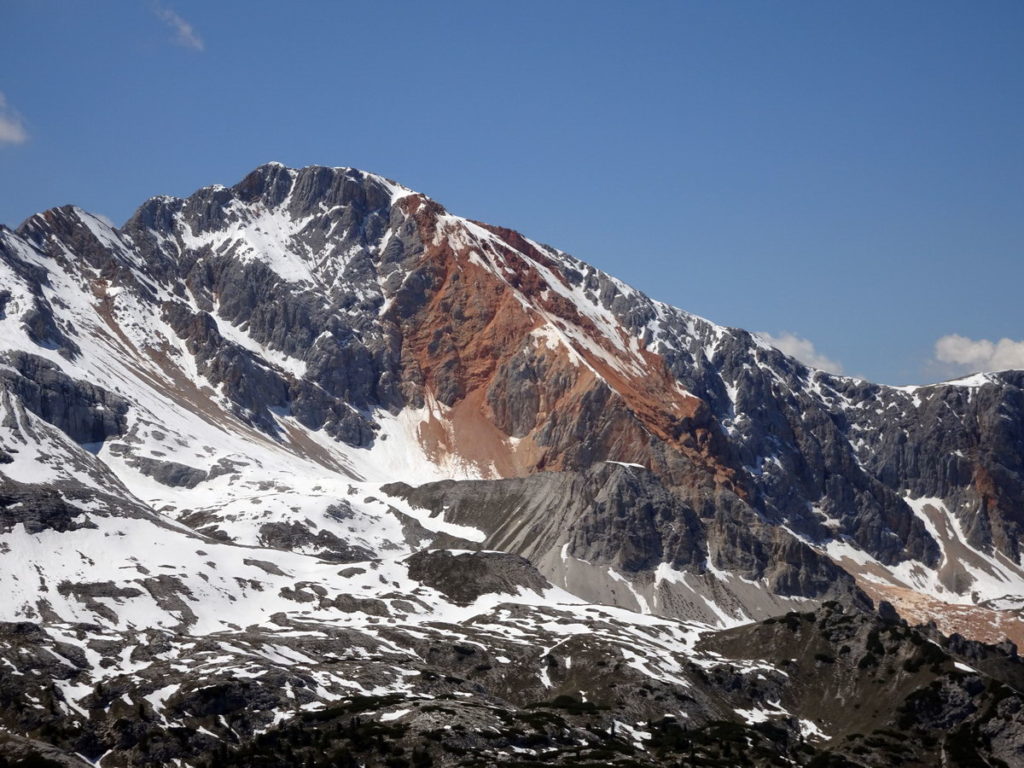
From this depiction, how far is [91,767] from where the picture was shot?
649 ft

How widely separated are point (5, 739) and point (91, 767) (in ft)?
37.6

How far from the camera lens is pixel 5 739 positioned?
199 metres
